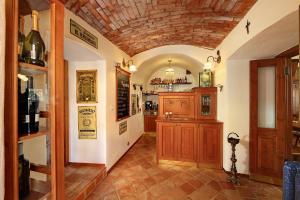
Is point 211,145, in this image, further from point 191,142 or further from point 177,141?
point 177,141

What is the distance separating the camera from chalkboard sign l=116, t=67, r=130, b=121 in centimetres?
393

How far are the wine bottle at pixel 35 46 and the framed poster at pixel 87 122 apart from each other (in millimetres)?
2111

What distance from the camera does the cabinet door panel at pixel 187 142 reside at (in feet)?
12.2

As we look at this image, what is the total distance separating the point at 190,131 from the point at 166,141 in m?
0.58

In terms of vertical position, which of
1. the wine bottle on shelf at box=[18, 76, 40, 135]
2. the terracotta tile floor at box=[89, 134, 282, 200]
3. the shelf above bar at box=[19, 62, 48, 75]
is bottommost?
the terracotta tile floor at box=[89, 134, 282, 200]

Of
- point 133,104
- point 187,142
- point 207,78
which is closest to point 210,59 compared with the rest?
point 207,78

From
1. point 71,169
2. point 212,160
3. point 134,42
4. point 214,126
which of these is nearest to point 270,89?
point 214,126

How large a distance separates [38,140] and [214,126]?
3.19m

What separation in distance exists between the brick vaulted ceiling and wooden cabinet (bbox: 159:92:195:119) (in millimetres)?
1297

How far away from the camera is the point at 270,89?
309 cm

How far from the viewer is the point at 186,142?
3758 mm

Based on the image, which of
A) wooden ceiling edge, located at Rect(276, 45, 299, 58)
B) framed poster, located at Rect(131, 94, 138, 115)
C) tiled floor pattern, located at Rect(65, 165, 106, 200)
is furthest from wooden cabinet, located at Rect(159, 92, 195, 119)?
tiled floor pattern, located at Rect(65, 165, 106, 200)

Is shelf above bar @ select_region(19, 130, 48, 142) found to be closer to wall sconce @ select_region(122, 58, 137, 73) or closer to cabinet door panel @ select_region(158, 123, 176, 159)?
cabinet door panel @ select_region(158, 123, 176, 159)

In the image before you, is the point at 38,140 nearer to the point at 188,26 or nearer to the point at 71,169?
the point at 71,169
